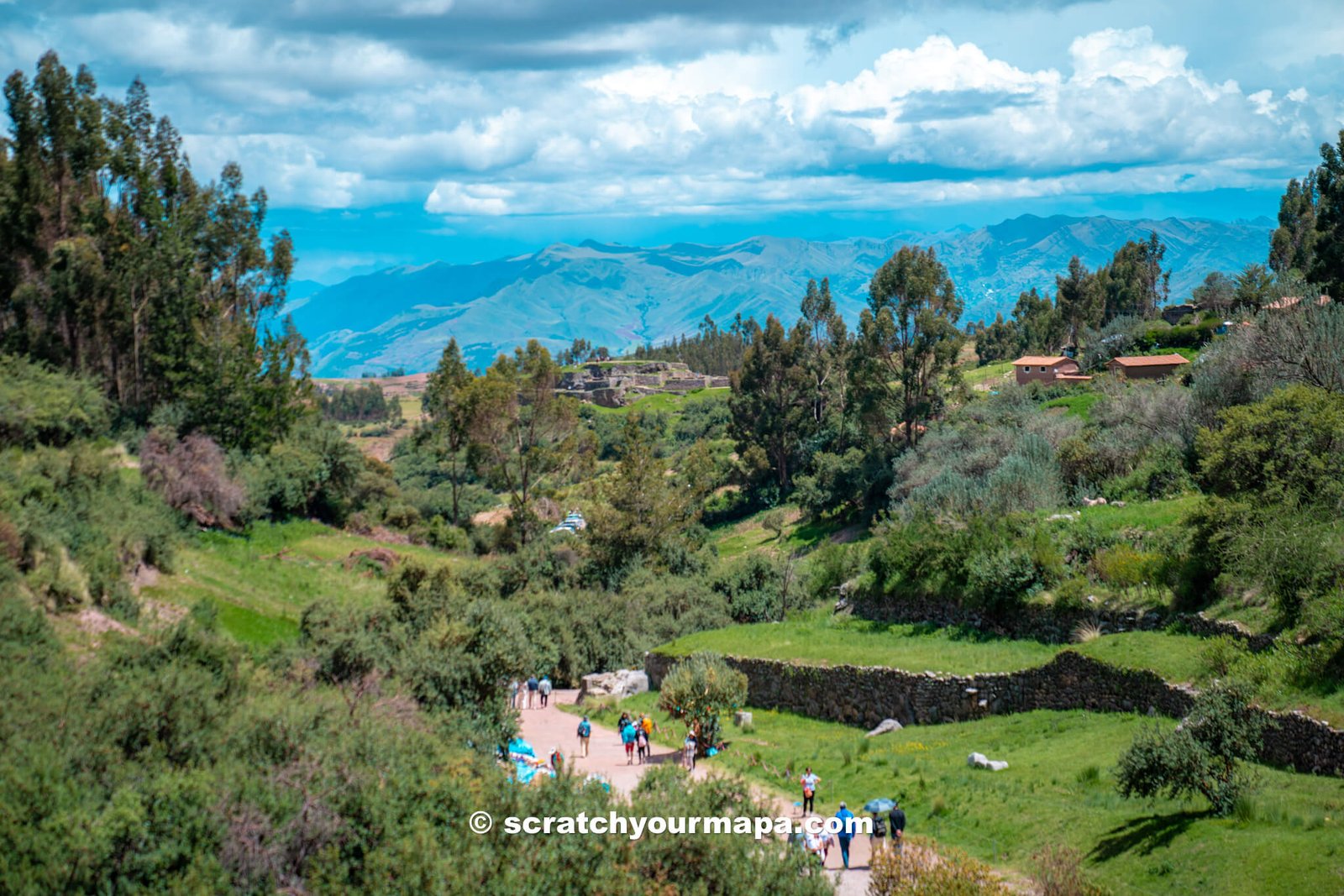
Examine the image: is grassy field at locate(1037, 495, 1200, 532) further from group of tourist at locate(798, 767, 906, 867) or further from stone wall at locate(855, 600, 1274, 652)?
group of tourist at locate(798, 767, 906, 867)

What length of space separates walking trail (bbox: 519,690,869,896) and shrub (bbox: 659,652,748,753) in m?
0.85

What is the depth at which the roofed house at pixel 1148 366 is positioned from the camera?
50.4 m

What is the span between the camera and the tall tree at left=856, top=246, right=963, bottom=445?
5019 centimetres

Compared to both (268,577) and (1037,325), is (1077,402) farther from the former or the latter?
(1037,325)

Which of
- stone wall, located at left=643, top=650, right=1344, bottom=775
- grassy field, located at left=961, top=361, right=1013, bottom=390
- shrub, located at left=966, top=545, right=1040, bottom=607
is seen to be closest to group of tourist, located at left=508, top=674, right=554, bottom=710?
stone wall, located at left=643, top=650, right=1344, bottom=775

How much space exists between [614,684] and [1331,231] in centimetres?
4647

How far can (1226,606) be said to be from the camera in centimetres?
1827

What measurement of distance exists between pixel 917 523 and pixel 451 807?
65.6 feet

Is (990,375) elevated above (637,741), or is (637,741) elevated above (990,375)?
(990,375)

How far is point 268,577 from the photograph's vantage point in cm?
3416

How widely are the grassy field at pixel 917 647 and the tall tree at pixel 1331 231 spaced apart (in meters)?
31.4

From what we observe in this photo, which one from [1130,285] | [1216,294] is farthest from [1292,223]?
[1216,294]

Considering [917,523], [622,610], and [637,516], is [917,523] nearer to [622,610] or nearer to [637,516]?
[622,610]

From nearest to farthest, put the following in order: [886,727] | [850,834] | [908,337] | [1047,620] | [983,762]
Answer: [850,834] → [983,762] → [886,727] → [1047,620] → [908,337]
